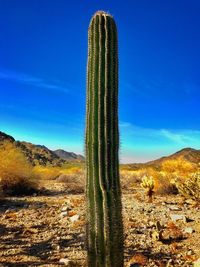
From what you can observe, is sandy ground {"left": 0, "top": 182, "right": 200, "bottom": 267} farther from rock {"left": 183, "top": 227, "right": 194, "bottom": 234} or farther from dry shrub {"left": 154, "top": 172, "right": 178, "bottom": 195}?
dry shrub {"left": 154, "top": 172, "right": 178, "bottom": 195}

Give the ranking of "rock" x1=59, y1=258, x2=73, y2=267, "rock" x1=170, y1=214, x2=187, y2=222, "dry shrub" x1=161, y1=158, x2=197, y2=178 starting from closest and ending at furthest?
"rock" x1=59, y1=258, x2=73, y2=267 → "rock" x1=170, y1=214, x2=187, y2=222 → "dry shrub" x1=161, y1=158, x2=197, y2=178

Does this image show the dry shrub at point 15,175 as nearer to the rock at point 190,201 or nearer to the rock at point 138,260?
the rock at point 190,201

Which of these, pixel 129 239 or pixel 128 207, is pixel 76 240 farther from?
pixel 128 207

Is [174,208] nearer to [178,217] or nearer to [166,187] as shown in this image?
[178,217]

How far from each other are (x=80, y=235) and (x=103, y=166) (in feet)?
9.26

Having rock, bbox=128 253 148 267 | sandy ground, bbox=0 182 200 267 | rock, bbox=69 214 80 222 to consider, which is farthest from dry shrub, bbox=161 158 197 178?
rock, bbox=128 253 148 267

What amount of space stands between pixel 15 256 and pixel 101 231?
2.02 meters

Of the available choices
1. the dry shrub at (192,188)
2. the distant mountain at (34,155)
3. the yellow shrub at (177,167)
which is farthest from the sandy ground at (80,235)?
the distant mountain at (34,155)

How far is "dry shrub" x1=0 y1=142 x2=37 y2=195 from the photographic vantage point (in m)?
13.6

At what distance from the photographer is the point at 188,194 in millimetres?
11086

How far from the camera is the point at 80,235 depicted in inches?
277

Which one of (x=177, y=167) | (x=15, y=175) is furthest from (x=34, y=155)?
(x=15, y=175)

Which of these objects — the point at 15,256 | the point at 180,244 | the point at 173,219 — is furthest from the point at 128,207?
the point at 15,256

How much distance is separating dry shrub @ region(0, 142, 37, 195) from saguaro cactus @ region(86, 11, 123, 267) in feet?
29.8
